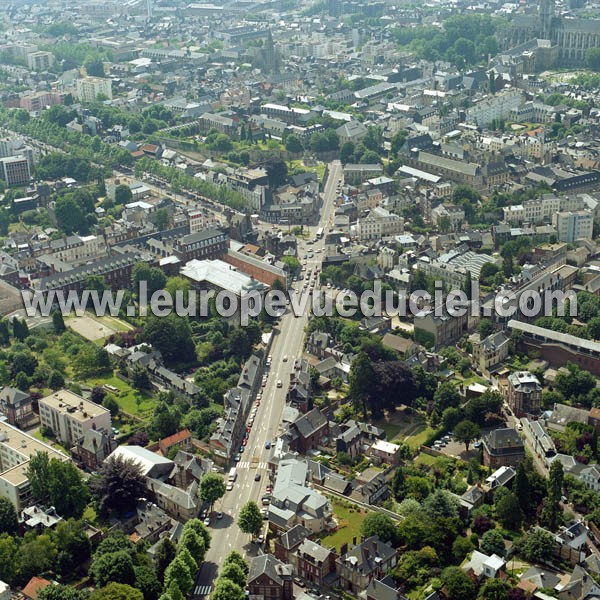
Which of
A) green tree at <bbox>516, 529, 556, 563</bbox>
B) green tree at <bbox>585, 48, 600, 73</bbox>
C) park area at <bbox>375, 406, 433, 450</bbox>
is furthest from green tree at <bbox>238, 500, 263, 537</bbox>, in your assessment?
green tree at <bbox>585, 48, 600, 73</bbox>

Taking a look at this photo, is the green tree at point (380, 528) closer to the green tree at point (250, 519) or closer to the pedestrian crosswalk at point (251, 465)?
the green tree at point (250, 519)

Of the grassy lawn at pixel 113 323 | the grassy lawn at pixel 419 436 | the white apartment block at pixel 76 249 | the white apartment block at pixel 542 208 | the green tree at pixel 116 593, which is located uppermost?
the white apartment block at pixel 542 208

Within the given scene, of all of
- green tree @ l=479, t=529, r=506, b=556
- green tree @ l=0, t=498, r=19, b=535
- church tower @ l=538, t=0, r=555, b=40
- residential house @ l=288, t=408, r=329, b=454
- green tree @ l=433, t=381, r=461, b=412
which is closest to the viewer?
green tree @ l=479, t=529, r=506, b=556

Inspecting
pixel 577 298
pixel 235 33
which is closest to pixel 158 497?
pixel 577 298

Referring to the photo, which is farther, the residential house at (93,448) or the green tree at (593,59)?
the green tree at (593,59)

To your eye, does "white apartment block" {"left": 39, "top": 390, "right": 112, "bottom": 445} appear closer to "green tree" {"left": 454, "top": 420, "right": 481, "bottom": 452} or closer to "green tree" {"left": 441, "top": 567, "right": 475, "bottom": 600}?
"green tree" {"left": 454, "top": 420, "right": 481, "bottom": 452}

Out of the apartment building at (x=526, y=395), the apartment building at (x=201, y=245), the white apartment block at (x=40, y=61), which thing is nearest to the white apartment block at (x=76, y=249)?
the apartment building at (x=201, y=245)
